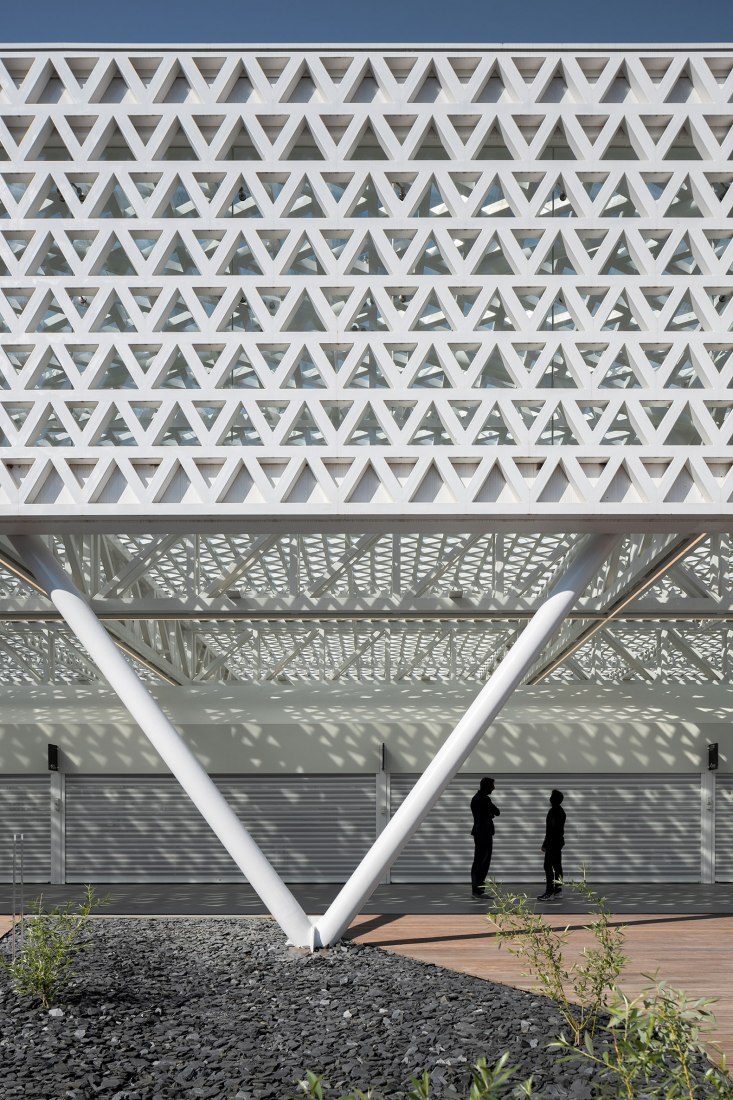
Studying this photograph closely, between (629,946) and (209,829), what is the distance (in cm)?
891

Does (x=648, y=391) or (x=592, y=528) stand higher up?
(x=648, y=391)

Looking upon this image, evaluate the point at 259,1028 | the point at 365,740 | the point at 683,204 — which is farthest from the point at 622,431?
the point at 259,1028

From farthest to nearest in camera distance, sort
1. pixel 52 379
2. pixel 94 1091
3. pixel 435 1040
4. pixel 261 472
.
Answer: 1. pixel 52 379
2. pixel 261 472
3. pixel 435 1040
4. pixel 94 1091

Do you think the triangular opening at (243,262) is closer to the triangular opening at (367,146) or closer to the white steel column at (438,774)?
the triangular opening at (367,146)

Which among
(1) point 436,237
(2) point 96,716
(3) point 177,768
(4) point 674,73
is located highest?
(4) point 674,73

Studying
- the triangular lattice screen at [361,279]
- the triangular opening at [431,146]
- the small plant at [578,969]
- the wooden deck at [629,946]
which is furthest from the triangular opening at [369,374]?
the small plant at [578,969]

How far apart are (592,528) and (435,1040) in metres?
5.75

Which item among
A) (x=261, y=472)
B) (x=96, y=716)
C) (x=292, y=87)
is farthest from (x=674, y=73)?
(x=96, y=716)

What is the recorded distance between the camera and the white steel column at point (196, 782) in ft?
35.7

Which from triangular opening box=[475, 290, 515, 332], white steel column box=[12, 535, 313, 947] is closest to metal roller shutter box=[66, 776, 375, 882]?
white steel column box=[12, 535, 313, 947]

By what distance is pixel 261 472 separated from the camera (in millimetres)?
10781

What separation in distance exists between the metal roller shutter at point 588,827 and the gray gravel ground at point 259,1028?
768 centimetres

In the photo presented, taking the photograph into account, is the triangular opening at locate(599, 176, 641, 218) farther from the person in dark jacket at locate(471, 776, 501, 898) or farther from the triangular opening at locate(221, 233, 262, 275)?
the person in dark jacket at locate(471, 776, 501, 898)

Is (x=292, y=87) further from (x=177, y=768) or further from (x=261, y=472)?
(x=177, y=768)
